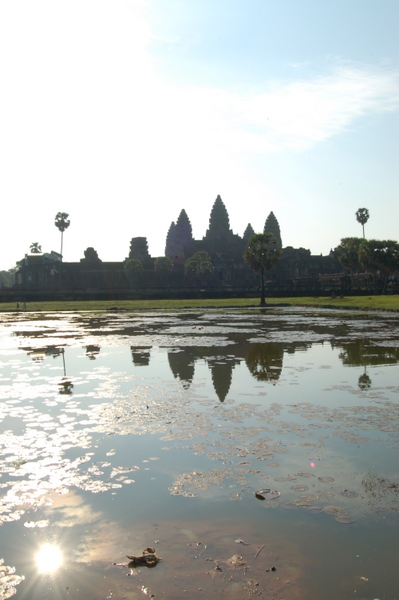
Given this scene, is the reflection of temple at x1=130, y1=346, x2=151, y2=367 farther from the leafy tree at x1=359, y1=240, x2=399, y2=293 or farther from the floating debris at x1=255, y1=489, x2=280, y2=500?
the leafy tree at x1=359, y1=240, x2=399, y2=293

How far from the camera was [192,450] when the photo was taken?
724cm

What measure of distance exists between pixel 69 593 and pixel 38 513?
4.62 ft

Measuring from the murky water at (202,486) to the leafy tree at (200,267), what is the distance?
8855cm

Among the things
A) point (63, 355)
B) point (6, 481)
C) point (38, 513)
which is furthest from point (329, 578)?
point (63, 355)

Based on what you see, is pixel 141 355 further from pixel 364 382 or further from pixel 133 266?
pixel 133 266

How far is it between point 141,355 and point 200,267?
8459 cm

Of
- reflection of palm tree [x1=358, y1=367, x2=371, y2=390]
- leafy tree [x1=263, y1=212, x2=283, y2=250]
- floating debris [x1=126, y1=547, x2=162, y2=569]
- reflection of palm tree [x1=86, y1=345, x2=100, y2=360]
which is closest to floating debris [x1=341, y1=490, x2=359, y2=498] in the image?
floating debris [x1=126, y1=547, x2=162, y2=569]

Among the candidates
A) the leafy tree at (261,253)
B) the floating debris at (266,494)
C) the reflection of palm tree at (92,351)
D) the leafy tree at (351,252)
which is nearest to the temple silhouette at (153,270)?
the leafy tree at (351,252)

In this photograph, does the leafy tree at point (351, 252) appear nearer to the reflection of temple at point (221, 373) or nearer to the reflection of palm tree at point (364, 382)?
the reflection of temple at point (221, 373)

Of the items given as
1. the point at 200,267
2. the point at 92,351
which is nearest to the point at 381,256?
the point at 200,267

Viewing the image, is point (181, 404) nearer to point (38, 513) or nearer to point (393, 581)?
point (38, 513)

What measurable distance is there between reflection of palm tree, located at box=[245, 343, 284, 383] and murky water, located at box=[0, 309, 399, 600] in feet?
0.85

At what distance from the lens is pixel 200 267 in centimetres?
10119

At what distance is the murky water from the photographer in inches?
172
